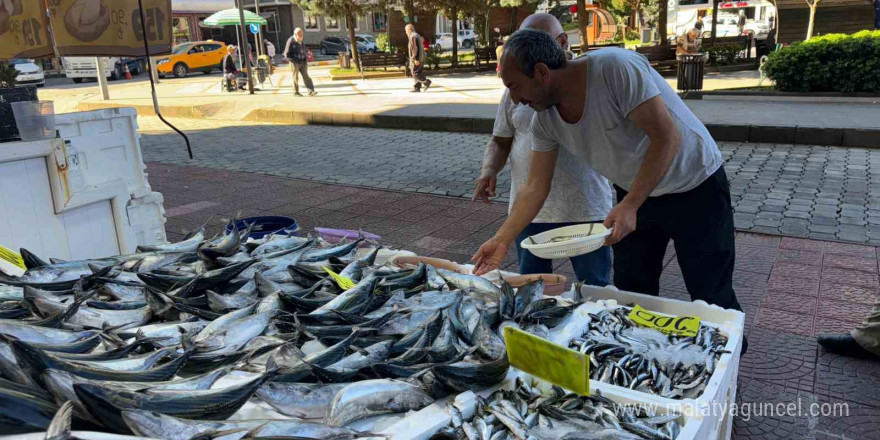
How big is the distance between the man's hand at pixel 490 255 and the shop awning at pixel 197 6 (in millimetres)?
40017

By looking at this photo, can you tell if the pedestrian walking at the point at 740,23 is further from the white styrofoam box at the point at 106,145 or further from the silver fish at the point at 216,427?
the silver fish at the point at 216,427

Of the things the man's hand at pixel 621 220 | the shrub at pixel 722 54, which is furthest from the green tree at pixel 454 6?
the man's hand at pixel 621 220

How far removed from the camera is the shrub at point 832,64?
12.4m

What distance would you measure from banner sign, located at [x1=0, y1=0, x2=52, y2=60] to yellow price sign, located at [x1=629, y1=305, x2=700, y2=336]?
504 cm

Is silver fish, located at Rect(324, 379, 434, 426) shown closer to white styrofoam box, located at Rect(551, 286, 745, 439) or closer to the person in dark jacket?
white styrofoam box, located at Rect(551, 286, 745, 439)

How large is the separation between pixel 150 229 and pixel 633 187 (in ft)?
11.1

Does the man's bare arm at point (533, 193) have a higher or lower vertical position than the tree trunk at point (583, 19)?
lower

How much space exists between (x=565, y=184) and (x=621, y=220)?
0.80 metres

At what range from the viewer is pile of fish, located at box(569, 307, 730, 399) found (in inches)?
80.2

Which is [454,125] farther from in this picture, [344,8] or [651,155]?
[344,8]

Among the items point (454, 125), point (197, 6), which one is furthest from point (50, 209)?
point (197, 6)

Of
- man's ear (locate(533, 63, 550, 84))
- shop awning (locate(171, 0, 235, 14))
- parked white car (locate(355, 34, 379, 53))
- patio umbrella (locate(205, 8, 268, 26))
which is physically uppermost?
shop awning (locate(171, 0, 235, 14))

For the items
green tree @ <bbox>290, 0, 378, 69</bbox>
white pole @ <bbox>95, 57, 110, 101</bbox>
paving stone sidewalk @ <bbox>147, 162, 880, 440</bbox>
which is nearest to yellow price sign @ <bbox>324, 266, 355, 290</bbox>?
paving stone sidewalk @ <bbox>147, 162, 880, 440</bbox>

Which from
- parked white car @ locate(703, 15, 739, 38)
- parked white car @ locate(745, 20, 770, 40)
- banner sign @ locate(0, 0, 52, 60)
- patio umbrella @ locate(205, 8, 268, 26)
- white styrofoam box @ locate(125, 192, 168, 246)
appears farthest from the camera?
parked white car @ locate(703, 15, 739, 38)
